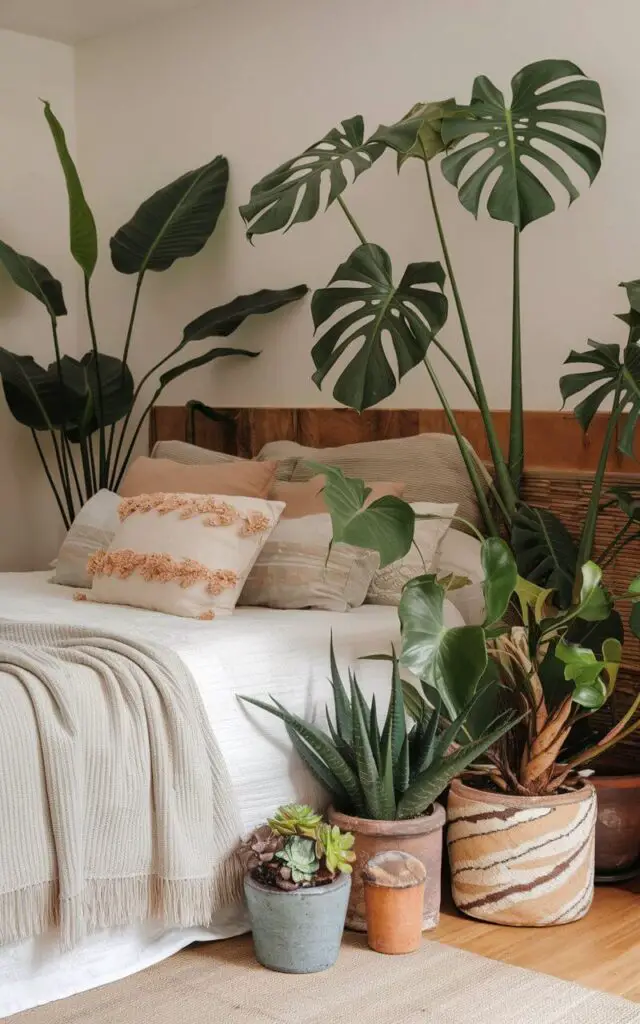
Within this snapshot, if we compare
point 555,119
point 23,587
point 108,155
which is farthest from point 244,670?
point 108,155

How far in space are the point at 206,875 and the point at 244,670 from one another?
0.47 metres

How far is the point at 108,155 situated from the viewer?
4.96 meters

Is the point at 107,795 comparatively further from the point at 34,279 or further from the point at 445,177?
the point at 34,279

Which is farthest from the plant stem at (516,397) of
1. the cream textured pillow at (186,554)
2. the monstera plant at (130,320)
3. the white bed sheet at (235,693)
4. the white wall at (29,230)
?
the white wall at (29,230)

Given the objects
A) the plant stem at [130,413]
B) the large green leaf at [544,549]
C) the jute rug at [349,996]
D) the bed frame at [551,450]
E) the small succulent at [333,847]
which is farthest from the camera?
the plant stem at [130,413]

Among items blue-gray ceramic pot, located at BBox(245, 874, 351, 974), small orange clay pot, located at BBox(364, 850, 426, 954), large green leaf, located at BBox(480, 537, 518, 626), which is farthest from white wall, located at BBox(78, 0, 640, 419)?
blue-gray ceramic pot, located at BBox(245, 874, 351, 974)

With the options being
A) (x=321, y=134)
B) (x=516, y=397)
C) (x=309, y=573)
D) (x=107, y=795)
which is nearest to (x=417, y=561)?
(x=309, y=573)

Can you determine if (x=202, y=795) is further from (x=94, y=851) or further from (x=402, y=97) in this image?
(x=402, y=97)

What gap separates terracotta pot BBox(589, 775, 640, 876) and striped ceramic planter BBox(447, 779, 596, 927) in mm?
234

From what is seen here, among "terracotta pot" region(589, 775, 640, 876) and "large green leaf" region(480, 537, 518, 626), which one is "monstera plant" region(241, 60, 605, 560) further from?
"terracotta pot" region(589, 775, 640, 876)

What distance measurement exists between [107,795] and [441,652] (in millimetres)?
752

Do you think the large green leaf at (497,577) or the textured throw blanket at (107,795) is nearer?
the textured throw blanket at (107,795)

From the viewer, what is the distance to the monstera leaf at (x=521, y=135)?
2959mm

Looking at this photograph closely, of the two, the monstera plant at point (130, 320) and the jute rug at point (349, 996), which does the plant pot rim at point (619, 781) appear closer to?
the jute rug at point (349, 996)
